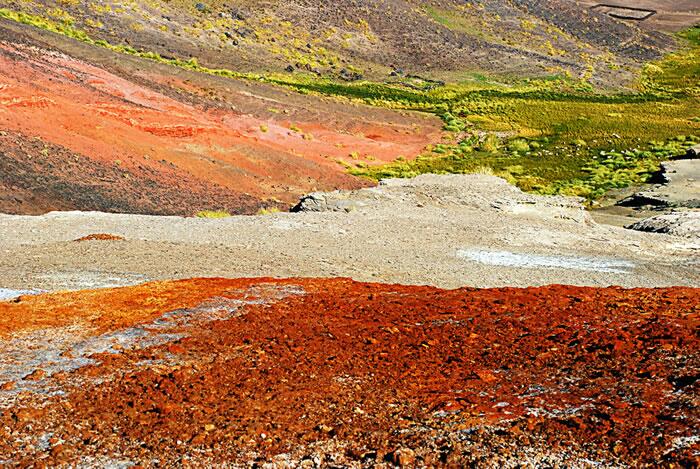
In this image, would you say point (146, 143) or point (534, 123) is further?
point (534, 123)

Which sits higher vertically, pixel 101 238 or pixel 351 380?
pixel 351 380

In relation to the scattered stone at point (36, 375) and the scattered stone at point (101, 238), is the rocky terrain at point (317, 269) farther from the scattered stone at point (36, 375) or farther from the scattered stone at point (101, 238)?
the scattered stone at point (101, 238)

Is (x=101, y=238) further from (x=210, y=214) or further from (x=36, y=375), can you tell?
(x=36, y=375)

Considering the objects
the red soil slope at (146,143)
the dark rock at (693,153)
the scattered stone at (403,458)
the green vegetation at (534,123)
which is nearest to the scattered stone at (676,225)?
the green vegetation at (534,123)

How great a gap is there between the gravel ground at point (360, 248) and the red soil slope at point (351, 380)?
438 centimetres

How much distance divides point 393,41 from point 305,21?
8.61m

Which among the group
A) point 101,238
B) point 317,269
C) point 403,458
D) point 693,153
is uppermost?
point 403,458

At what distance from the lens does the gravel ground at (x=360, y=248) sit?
17.6 m

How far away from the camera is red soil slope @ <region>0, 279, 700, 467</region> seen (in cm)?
736

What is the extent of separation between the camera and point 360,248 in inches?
829

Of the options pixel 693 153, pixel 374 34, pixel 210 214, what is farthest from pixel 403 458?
pixel 374 34

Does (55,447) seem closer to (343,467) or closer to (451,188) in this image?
(343,467)

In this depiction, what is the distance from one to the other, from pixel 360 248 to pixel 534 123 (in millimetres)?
40832

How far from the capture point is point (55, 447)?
7484 millimetres
